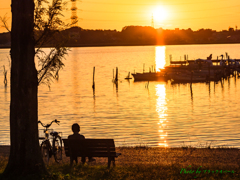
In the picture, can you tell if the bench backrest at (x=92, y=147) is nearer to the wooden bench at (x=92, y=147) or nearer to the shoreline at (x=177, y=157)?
the wooden bench at (x=92, y=147)

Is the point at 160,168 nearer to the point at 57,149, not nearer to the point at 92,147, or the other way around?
the point at 92,147

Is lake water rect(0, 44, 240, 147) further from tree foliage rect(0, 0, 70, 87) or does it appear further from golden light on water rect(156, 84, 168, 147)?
tree foliage rect(0, 0, 70, 87)

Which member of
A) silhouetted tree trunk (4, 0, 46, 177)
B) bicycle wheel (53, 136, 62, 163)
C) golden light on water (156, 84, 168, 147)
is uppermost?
silhouetted tree trunk (4, 0, 46, 177)

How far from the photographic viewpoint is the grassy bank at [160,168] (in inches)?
444

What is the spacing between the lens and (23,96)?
1072cm

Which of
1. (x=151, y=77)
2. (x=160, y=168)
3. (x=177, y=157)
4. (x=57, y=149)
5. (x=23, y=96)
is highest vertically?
(x=151, y=77)

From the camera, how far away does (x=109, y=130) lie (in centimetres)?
3011

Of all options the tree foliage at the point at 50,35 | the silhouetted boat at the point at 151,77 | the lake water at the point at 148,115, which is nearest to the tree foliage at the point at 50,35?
the tree foliage at the point at 50,35

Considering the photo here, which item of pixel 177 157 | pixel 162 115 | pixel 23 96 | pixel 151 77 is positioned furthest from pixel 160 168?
pixel 151 77

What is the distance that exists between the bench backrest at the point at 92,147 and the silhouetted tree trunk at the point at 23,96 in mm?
1933

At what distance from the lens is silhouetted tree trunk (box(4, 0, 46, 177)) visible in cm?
1072

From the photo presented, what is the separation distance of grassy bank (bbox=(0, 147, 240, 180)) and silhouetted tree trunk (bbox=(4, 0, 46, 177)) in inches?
32.2

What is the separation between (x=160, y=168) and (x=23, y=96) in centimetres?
467

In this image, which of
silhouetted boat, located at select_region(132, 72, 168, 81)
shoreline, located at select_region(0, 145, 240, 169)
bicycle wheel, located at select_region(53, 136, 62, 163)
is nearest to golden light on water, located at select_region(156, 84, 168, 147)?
shoreline, located at select_region(0, 145, 240, 169)
